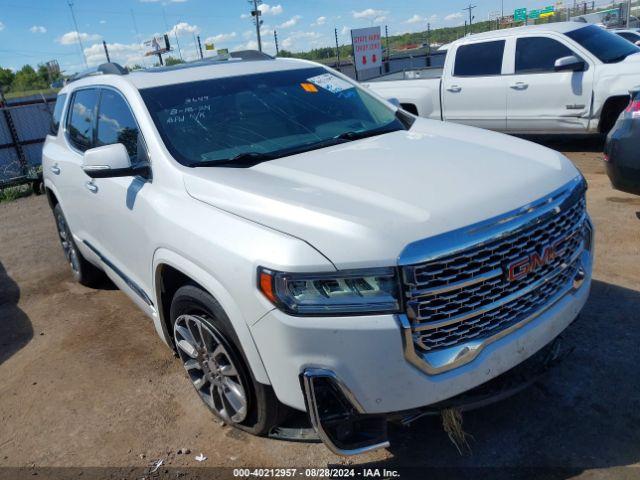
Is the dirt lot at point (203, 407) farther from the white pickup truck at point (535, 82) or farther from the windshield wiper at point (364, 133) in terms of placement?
the white pickup truck at point (535, 82)

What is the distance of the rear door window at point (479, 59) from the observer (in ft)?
28.1

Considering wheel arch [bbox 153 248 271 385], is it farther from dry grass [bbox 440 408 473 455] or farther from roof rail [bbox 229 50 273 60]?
roof rail [bbox 229 50 273 60]

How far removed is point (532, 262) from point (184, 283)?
1.75m

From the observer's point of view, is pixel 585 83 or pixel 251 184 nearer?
pixel 251 184

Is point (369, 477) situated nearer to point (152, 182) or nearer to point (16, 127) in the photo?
point (152, 182)

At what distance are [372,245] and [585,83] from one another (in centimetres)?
695

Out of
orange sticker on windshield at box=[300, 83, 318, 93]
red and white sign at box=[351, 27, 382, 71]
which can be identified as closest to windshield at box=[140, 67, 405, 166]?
orange sticker on windshield at box=[300, 83, 318, 93]

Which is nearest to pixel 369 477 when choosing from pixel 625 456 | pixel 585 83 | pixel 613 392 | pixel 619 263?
pixel 625 456

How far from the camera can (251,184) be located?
2.62 m

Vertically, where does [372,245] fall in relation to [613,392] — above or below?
above

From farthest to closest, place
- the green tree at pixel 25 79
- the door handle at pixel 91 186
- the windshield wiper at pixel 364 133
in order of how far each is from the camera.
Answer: the green tree at pixel 25 79
the door handle at pixel 91 186
the windshield wiper at pixel 364 133

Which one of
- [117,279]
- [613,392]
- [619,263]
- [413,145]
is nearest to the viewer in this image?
[613,392]

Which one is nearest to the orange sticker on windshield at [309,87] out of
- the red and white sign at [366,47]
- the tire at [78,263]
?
the tire at [78,263]

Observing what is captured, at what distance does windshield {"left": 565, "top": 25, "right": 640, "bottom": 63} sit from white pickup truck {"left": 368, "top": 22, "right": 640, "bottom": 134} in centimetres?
1
